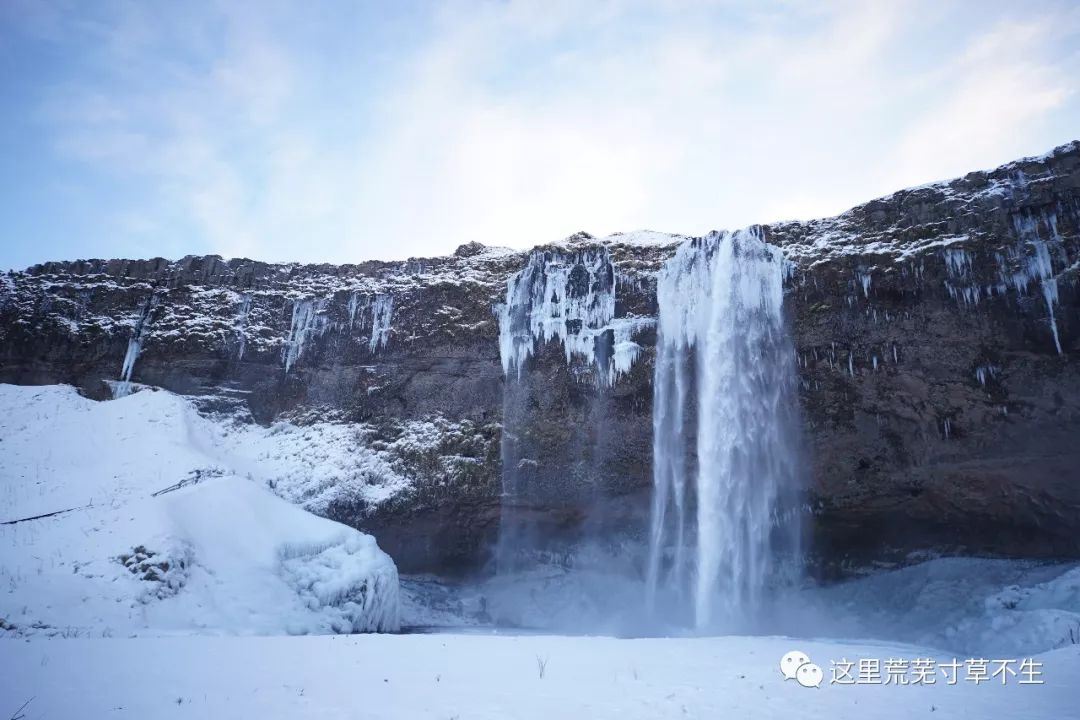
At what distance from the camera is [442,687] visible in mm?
6602

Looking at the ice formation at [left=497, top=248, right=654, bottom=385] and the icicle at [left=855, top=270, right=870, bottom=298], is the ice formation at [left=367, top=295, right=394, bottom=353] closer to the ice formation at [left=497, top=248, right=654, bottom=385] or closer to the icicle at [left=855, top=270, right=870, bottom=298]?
the ice formation at [left=497, top=248, right=654, bottom=385]

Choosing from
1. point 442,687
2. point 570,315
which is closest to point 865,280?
point 570,315

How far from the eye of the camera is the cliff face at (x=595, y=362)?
2044 cm

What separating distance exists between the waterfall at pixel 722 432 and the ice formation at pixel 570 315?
166 cm

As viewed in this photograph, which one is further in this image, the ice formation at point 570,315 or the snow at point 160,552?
the ice formation at point 570,315

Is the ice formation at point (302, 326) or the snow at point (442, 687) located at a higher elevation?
the ice formation at point (302, 326)

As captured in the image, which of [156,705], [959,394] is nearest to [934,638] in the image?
[959,394]

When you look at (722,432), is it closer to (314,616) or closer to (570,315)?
(570,315)

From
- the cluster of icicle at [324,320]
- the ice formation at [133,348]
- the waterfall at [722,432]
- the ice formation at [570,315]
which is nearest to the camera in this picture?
the waterfall at [722,432]

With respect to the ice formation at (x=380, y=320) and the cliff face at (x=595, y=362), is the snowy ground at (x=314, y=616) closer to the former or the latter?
the cliff face at (x=595, y=362)

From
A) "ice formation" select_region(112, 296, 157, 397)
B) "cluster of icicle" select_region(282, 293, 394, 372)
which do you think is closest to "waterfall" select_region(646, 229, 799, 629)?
"cluster of icicle" select_region(282, 293, 394, 372)

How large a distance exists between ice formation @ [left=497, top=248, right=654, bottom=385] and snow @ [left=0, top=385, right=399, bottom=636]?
33.7 feet

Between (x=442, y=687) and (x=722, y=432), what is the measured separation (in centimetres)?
1778

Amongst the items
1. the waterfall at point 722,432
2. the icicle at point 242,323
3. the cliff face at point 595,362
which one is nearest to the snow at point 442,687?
Answer: the waterfall at point 722,432
